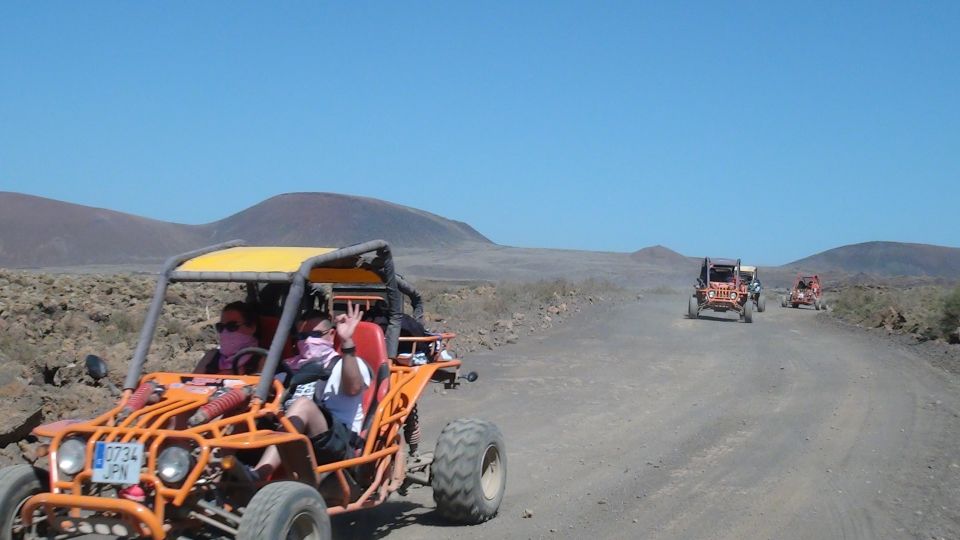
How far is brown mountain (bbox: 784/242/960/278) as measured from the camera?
141000 millimetres

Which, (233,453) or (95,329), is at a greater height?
(233,453)

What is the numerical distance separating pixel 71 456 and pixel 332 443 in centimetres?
146

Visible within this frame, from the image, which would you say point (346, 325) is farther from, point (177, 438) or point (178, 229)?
point (178, 229)

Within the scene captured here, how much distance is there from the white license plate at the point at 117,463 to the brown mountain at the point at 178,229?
55130 millimetres

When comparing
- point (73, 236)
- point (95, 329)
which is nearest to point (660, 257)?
point (73, 236)

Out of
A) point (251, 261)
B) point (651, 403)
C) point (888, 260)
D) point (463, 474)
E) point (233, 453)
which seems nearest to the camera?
point (233, 453)

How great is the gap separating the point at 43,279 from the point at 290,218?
6669cm

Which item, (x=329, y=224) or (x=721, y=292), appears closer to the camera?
(x=721, y=292)

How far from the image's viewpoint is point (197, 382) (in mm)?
5852

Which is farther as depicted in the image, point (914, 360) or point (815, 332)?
point (815, 332)

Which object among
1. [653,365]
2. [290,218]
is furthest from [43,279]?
[290,218]

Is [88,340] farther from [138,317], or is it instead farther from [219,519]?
[219,519]

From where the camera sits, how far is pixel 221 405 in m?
5.39

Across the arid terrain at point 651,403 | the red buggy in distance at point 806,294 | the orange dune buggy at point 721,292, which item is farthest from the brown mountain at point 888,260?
the arid terrain at point 651,403
